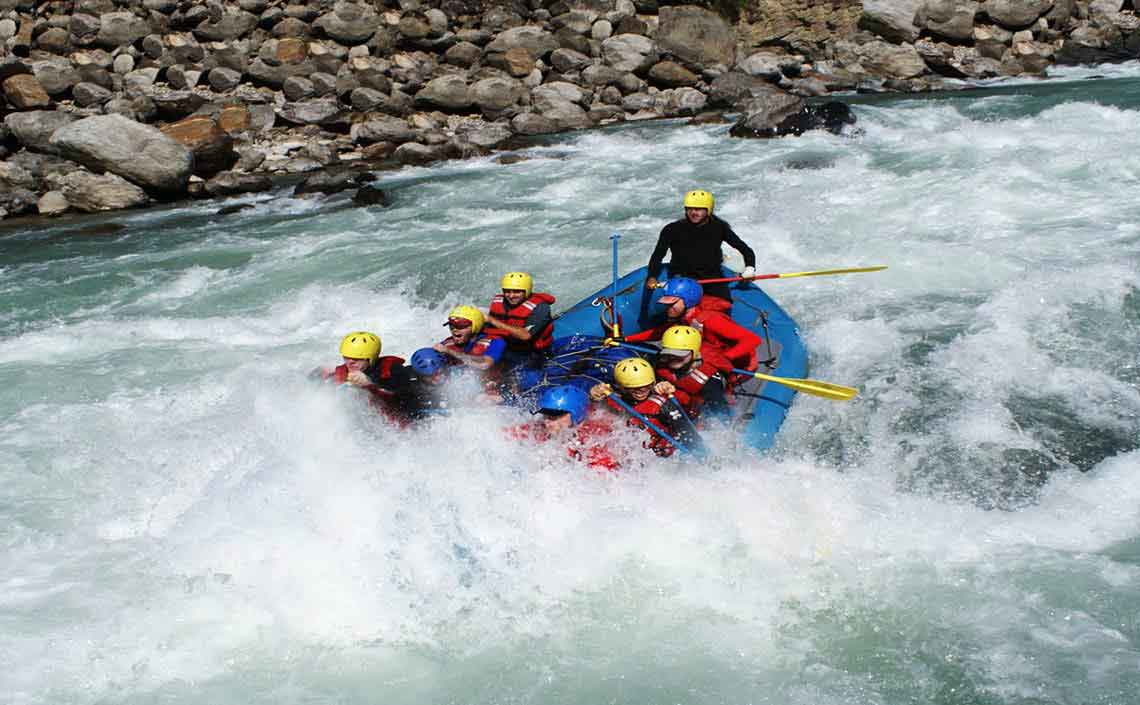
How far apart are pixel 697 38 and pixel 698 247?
12884 millimetres

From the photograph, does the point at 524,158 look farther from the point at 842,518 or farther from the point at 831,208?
the point at 842,518

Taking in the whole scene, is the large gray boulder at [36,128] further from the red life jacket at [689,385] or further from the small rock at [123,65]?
the red life jacket at [689,385]

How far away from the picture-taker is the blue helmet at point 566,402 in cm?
500

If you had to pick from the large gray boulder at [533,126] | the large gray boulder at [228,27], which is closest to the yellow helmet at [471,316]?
the large gray boulder at [533,126]

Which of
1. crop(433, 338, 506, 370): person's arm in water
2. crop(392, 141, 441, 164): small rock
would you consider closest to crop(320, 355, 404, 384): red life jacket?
crop(433, 338, 506, 370): person's arm in water

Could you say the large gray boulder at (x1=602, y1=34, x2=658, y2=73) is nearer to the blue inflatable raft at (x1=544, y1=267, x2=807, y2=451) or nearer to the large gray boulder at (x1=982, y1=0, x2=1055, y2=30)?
the large gray boulder at (x1=982, y1=0, x2=1055, y2=30)

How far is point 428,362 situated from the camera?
591cm

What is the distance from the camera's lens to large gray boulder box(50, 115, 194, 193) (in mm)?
13164

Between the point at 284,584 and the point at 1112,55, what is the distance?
19143 millimetres

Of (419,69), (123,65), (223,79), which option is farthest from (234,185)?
(123,65)

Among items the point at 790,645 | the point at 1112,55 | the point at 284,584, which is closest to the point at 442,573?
the point at 284,584

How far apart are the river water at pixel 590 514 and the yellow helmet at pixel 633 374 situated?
18.5 inches

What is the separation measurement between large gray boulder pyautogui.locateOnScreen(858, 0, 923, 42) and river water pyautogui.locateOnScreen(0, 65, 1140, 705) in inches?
460

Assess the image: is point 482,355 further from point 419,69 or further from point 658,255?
point 419,69
